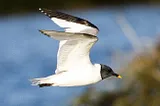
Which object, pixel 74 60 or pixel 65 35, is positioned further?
pixel 74 60

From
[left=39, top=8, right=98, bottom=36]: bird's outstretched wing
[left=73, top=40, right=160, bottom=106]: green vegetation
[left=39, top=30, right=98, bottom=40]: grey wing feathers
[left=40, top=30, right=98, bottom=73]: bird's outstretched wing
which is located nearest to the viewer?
[left=39, top=30, right=98, bottom=40]: grey wing feathers

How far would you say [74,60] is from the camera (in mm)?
2506

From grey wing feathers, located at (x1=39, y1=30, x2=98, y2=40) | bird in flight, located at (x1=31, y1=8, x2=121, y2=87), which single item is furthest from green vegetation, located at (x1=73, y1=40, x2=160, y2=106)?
grey wing feathers, located at (x1=39, y1=30, x2=98, y2=40)

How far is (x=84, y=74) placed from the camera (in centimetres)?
245

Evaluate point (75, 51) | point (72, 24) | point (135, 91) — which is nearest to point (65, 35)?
→ point (75, 51)

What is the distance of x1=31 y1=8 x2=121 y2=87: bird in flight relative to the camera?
2.42m

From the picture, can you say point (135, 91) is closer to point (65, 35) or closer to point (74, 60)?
point (74, 60)

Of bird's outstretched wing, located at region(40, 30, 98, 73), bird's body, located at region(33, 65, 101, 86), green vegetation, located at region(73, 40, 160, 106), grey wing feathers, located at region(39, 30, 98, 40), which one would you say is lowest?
green vegetation, located at region(73, 40, 160, 106)

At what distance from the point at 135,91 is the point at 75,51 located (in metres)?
1.30

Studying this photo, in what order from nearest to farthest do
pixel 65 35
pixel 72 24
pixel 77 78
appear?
1. pixel 65 35
2. pixel 77 78
3. pixel 72 24

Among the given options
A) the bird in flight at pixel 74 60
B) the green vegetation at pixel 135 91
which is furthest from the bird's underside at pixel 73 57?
the green vegetation at pixel 135 91

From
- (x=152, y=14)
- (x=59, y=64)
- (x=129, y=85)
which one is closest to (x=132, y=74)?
(x=129, y=85)

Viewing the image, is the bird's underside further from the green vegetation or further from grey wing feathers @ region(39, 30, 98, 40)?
the green vegetation

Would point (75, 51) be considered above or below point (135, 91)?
above
